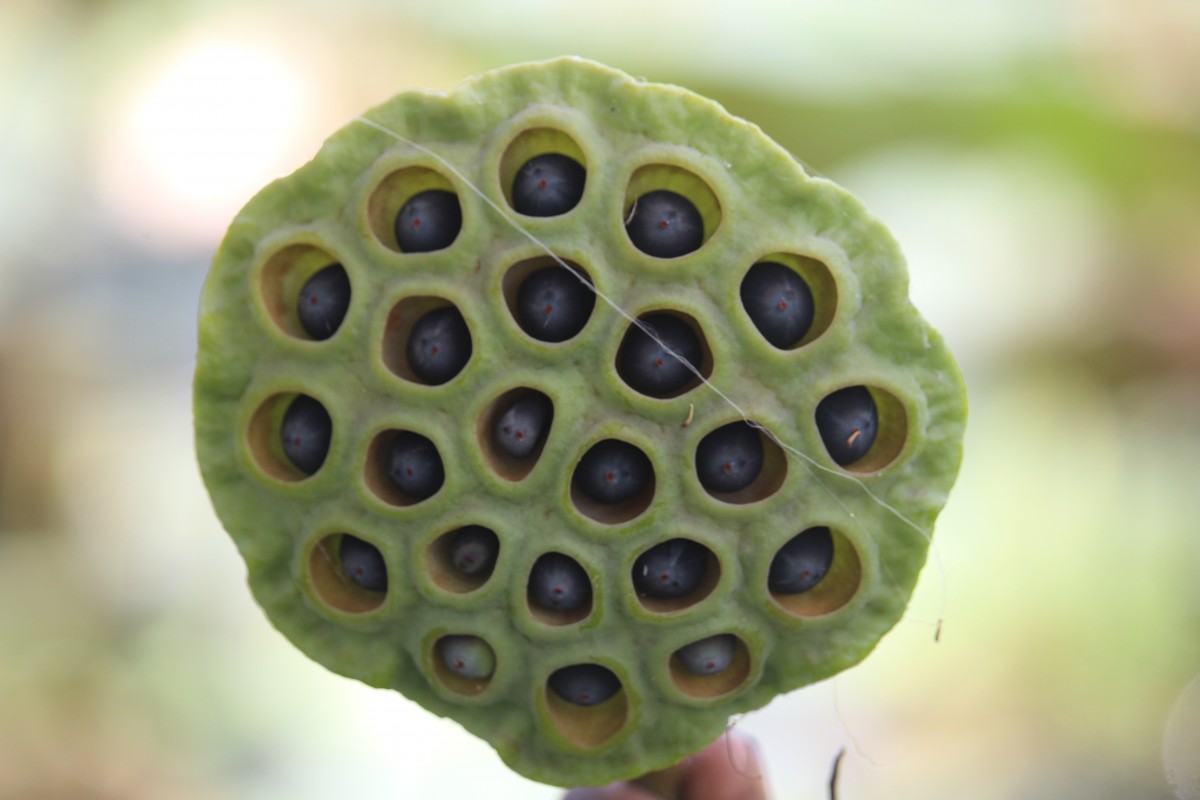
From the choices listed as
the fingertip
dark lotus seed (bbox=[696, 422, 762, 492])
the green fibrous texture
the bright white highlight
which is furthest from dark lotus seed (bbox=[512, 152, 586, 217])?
the bright white highlight

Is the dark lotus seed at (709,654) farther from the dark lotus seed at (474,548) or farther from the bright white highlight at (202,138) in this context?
the bright white highlight at (202,138)

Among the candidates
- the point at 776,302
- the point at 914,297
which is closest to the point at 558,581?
the point at 776,302

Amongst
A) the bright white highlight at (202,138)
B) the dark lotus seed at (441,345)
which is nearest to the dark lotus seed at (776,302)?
the dark lotus seed at (441,345)

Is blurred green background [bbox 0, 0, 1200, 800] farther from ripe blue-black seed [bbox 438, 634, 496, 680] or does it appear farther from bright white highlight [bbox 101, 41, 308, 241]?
ripe blue-black seed [bbox 438, 634, 496, 680]

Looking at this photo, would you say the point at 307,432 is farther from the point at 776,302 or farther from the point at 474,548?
the point at 776,302

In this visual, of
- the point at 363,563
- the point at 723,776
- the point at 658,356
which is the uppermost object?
the point at 658,356

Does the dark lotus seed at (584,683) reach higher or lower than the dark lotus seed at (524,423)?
lower

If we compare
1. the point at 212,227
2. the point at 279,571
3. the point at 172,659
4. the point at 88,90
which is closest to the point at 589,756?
the point at 279,571

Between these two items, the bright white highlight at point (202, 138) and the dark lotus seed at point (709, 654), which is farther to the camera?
the bright white highlight at point (202, 138)
